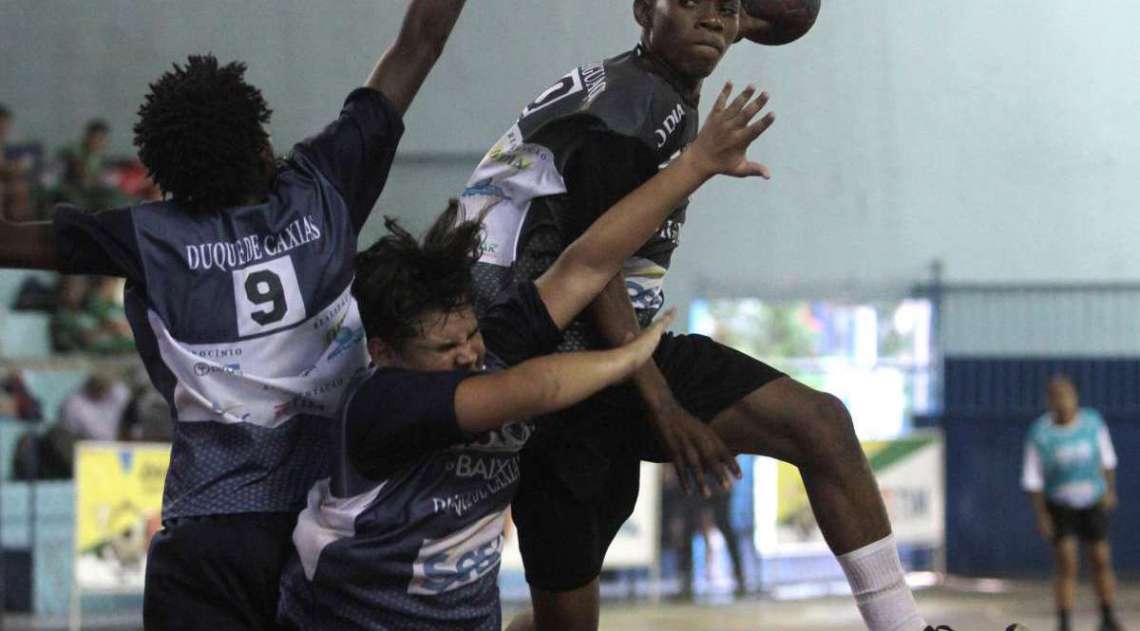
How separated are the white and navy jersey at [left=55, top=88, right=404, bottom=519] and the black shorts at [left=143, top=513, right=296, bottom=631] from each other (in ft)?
0.10

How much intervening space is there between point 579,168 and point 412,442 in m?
0.72

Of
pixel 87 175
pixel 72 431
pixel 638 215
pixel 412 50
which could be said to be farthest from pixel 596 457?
pixel 87 175

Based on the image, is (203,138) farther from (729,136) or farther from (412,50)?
(729,136)

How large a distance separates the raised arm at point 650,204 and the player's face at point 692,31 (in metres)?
0.29

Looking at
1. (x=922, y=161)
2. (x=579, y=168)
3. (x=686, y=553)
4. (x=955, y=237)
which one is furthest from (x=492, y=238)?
(x=955, y=237)

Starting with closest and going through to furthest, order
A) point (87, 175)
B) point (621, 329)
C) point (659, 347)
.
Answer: point (621, 329) < point (659, 347) < point (87, 175)

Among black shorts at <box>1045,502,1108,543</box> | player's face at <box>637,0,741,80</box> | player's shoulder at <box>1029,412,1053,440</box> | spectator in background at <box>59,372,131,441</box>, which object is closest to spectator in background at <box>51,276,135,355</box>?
spectator in background at <box>59,372,131,441</box>

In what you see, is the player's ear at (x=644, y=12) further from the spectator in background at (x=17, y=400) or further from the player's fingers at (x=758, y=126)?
the spectator in background at (x=17, y=400)

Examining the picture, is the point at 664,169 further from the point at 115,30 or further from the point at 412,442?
the point at 115,30

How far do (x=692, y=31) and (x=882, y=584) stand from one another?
1099mm

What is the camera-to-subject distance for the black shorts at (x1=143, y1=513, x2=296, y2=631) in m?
2.76

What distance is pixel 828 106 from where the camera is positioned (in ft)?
25.6

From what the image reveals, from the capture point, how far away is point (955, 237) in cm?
1114

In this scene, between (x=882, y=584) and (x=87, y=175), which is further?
(x=87, y=175)
